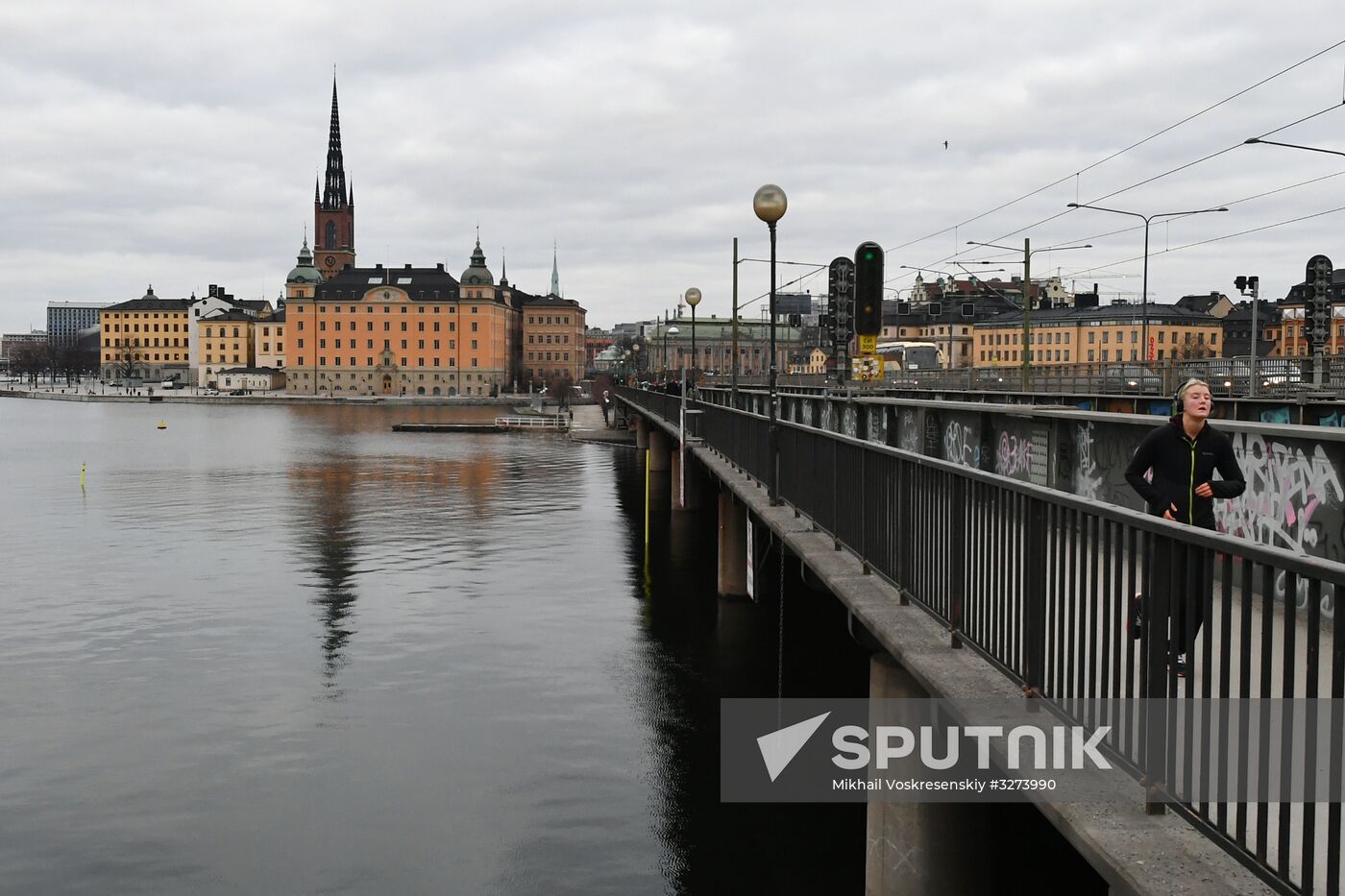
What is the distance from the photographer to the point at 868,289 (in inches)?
636

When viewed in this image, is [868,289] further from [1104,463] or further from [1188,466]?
[1188,466]

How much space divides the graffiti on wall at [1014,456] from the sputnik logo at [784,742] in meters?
5.06

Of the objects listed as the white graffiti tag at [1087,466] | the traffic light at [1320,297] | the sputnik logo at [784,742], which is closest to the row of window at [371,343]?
the traffic light at [1320,297]

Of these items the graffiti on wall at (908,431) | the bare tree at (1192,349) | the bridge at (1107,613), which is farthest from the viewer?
the bare tree at (1192,349)

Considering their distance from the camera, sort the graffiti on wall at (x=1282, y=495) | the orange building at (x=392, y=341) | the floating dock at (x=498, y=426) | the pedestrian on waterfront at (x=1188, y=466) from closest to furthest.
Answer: the pedestrian on waterfront at (x=1188, y=466), the graffiti on wall at (x=1282, y=495), the floating dock at (x=498, y=426), the orange building at (x=392, y=341)

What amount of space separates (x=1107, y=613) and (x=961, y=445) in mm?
10210

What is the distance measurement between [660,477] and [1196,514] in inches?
1884

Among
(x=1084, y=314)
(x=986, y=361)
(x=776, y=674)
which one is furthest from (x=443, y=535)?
(x=986, y=361)

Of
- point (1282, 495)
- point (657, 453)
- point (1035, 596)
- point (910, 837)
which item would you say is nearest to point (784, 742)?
point (910, 837)

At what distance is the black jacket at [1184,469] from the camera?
6902mm

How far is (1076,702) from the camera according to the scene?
18.6ft

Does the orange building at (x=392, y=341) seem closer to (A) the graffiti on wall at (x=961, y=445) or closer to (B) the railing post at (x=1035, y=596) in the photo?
(A) the graffiti on wall at (x=961, y=445)

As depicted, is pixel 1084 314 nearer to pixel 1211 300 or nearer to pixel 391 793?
pixel 1211 300

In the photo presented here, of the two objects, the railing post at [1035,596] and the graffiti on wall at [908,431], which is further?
the graffiti on wall at [908,431]
